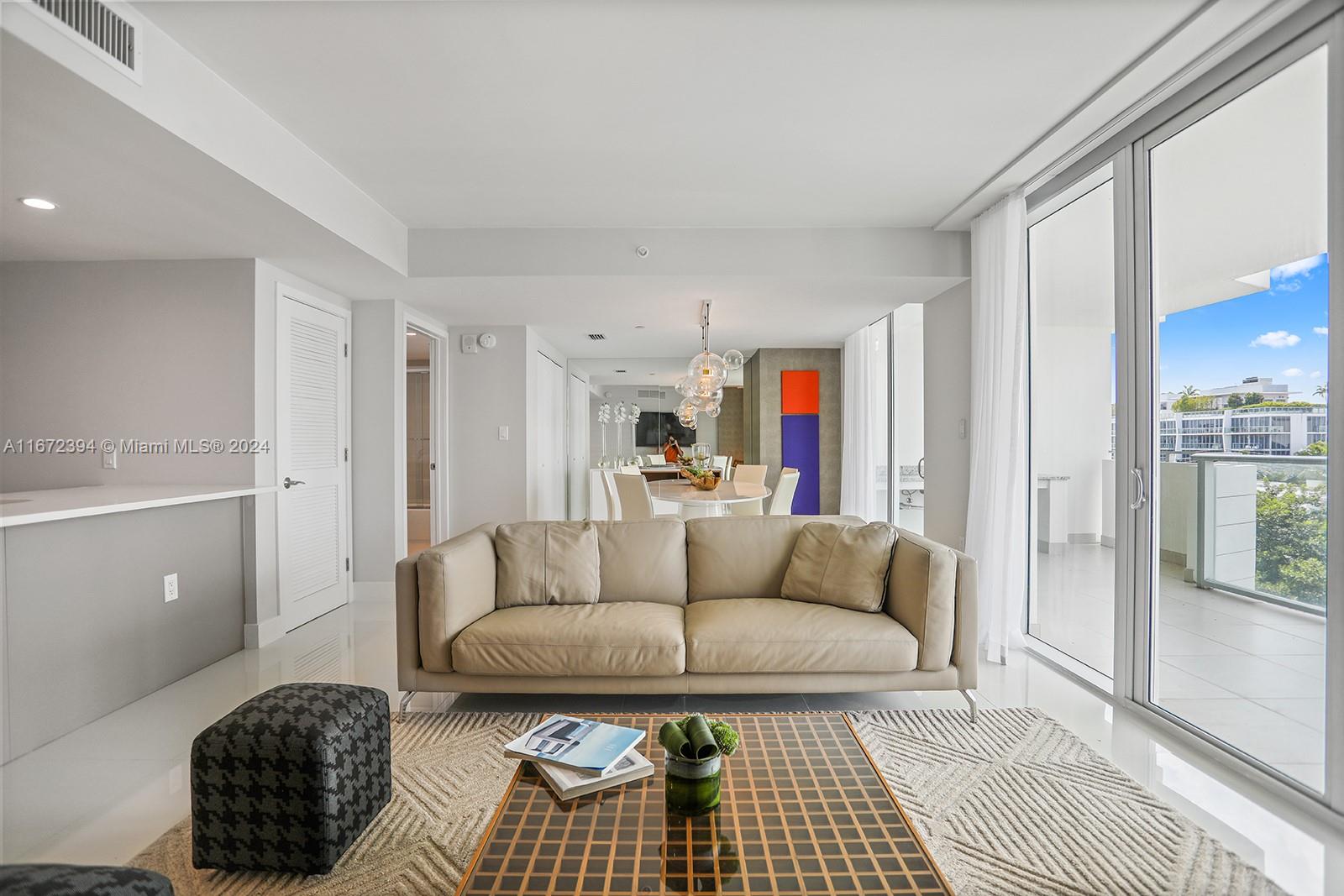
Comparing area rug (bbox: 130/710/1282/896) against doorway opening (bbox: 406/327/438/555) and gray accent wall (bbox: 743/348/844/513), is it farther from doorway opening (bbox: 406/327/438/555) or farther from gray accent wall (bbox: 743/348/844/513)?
gray accent wall (bbox: 743/348/844/513)

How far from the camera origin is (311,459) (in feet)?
14.8

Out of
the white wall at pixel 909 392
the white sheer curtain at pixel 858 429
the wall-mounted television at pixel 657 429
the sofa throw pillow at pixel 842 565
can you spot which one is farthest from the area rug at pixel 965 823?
the wall-mounted television at pixel 657 429

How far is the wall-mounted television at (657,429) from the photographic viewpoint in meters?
13.1

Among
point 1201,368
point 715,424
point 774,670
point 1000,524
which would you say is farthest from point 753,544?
point 715,424

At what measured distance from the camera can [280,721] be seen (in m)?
1.88

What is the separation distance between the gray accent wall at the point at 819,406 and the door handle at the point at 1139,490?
5749mm

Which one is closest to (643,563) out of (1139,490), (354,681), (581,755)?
(354,681)

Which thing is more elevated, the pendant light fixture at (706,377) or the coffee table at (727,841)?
the pendant light fixture at (706,377)

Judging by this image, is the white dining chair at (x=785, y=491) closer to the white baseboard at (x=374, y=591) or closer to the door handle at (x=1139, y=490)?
the door handle at (x=1139, y=490)

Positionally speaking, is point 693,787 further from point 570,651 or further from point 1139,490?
point 1139,490

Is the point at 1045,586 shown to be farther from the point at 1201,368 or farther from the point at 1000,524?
the point at 1201,368

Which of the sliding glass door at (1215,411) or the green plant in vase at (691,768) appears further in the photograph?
the sliding glass door at (1215,411)

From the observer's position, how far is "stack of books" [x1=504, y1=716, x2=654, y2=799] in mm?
1641

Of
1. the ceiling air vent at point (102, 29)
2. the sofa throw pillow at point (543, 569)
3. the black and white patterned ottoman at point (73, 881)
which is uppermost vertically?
the ceiling air vent at point (102, 29)
